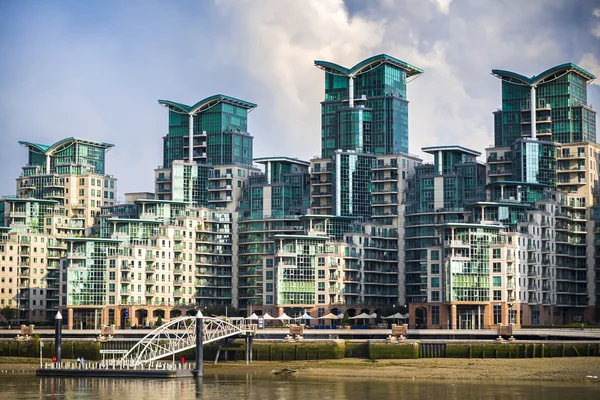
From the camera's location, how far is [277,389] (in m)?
148

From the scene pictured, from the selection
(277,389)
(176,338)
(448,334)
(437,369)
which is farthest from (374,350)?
(277,389)

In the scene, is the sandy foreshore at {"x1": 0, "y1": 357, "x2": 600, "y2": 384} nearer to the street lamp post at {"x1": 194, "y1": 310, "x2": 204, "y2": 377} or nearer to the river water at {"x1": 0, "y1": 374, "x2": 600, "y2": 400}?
the river water at {"x1": 0, "y1": 374, "x2": 600, "y2": 400}

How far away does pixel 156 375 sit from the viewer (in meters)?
160

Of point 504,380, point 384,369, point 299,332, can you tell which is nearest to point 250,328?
point 299,332

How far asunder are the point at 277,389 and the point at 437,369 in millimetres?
25963

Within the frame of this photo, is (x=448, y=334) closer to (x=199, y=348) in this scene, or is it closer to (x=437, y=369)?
(x=437, y=369)

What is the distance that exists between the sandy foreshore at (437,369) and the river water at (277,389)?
4.91m

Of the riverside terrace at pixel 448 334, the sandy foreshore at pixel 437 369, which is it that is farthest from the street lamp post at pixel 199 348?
the riverside terrace at pixel 448 334

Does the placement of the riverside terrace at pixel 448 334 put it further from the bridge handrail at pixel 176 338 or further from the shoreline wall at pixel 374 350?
the bridge handrail at pixel 176 338

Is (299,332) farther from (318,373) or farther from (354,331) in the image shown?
(318,373)

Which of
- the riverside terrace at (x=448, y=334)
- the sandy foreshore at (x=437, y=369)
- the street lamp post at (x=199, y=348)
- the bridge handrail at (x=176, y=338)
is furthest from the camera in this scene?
the riverside terrace at (x=448, y=334)

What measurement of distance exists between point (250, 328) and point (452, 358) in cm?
2880

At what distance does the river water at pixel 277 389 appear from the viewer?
5438 inches

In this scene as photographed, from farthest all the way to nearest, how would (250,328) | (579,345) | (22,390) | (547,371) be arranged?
1. (250,328)
2. (579,345)
3. (547,371)
4. (22,390)
